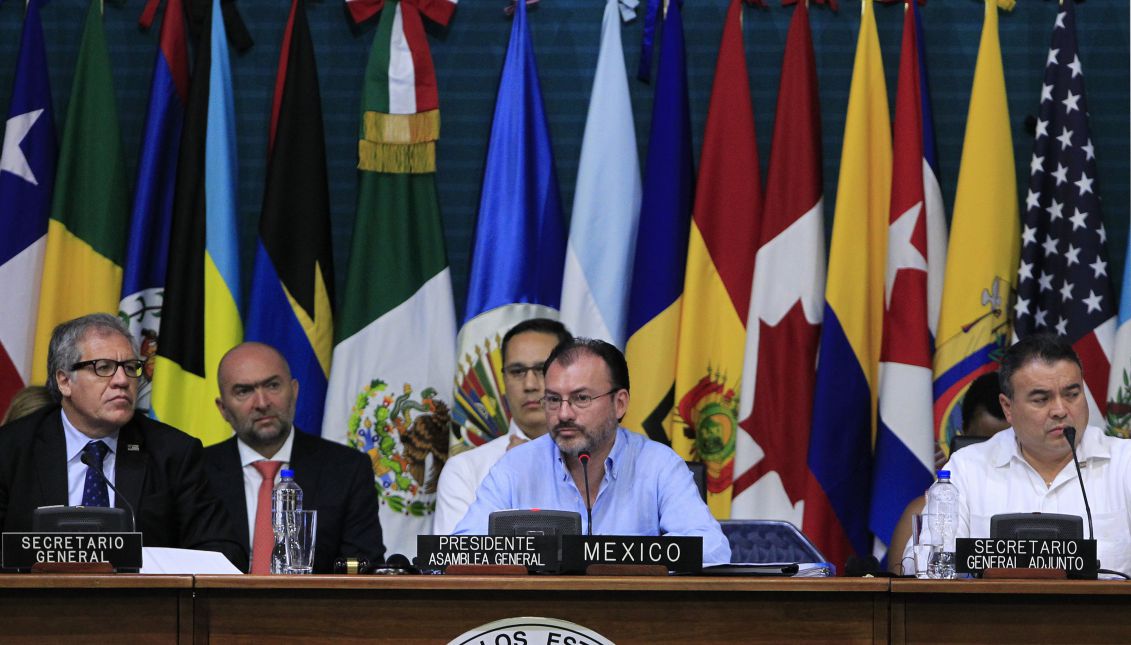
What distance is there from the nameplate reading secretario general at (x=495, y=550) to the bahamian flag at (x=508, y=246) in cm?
234

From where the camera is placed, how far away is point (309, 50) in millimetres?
→ 5699

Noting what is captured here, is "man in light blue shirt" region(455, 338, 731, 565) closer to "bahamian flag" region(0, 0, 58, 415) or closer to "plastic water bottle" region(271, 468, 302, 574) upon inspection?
"plastic water bottle" region(271, 468, 302, 574)

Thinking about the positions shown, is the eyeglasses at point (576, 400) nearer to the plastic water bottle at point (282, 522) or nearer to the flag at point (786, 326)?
the plastic water bottle at point (282, 522)

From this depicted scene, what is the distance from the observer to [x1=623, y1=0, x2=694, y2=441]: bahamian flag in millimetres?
5488

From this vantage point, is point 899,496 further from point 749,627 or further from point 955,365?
point 749,627

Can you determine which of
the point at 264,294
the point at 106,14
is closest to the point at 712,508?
the point at 264,294

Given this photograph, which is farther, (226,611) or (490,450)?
(490,450)

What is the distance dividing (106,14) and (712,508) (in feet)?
10.2

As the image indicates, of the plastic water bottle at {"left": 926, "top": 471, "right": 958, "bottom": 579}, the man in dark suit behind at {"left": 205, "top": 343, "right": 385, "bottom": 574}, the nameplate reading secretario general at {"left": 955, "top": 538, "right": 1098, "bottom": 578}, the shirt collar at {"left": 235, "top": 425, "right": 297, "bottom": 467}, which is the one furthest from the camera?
the shirt collar at {"left": 235, "top": 425, "right": 297, "bottom": 467}

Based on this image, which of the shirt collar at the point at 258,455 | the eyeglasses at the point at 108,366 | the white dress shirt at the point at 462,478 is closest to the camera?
the eyeglasses at the point at 108,366

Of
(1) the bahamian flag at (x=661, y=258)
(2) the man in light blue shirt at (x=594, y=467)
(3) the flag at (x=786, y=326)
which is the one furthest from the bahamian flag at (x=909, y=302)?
(2) the man in light blue shirt at (x=594, y=467)

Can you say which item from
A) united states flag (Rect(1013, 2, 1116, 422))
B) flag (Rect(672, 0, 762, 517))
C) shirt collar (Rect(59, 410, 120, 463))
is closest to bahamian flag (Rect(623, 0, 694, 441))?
flag (Rect(672, 0, 762, 517))

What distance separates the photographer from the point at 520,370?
497 centimetres

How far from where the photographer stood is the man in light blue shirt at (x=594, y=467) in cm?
398
